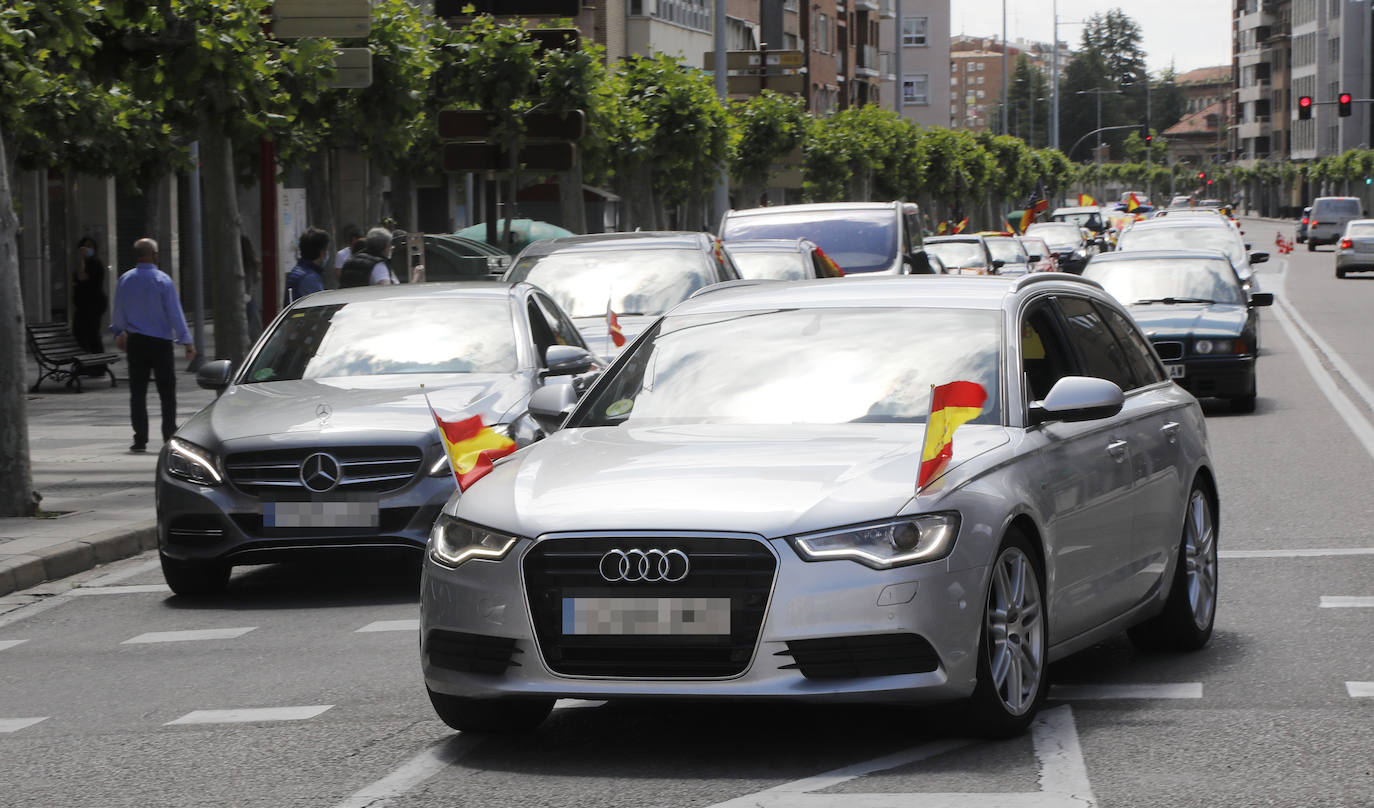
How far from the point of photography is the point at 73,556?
40.3 feet

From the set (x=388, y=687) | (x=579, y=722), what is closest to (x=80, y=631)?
(x=388, y=687)

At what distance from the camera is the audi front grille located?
6.14 meters

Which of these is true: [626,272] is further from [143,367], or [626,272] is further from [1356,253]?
[1356,253]

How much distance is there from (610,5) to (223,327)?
4361 cm

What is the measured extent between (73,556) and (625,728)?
20.2 ft

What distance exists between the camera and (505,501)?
21.5ft

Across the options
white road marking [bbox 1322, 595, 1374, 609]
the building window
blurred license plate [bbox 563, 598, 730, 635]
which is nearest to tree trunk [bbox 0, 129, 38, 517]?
white road marking [bbox 1322, 595, 1374, 609]

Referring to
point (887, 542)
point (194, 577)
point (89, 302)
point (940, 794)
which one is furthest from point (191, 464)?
point (89, 302)

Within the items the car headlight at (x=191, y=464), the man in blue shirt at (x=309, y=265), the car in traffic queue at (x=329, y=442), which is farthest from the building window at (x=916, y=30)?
the car headlight at (x=191, y=464)

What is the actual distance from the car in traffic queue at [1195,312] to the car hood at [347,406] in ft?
28.0

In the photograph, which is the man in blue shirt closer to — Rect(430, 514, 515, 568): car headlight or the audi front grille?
Rect(430, 514, 515, 568): car headlight

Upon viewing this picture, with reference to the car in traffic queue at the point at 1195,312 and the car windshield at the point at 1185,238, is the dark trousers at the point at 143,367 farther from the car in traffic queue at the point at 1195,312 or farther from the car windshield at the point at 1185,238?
the car windshield at the point at 1185,238

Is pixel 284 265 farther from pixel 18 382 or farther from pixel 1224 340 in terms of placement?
pixel 18 382

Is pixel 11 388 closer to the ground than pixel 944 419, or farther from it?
closer to the ground
